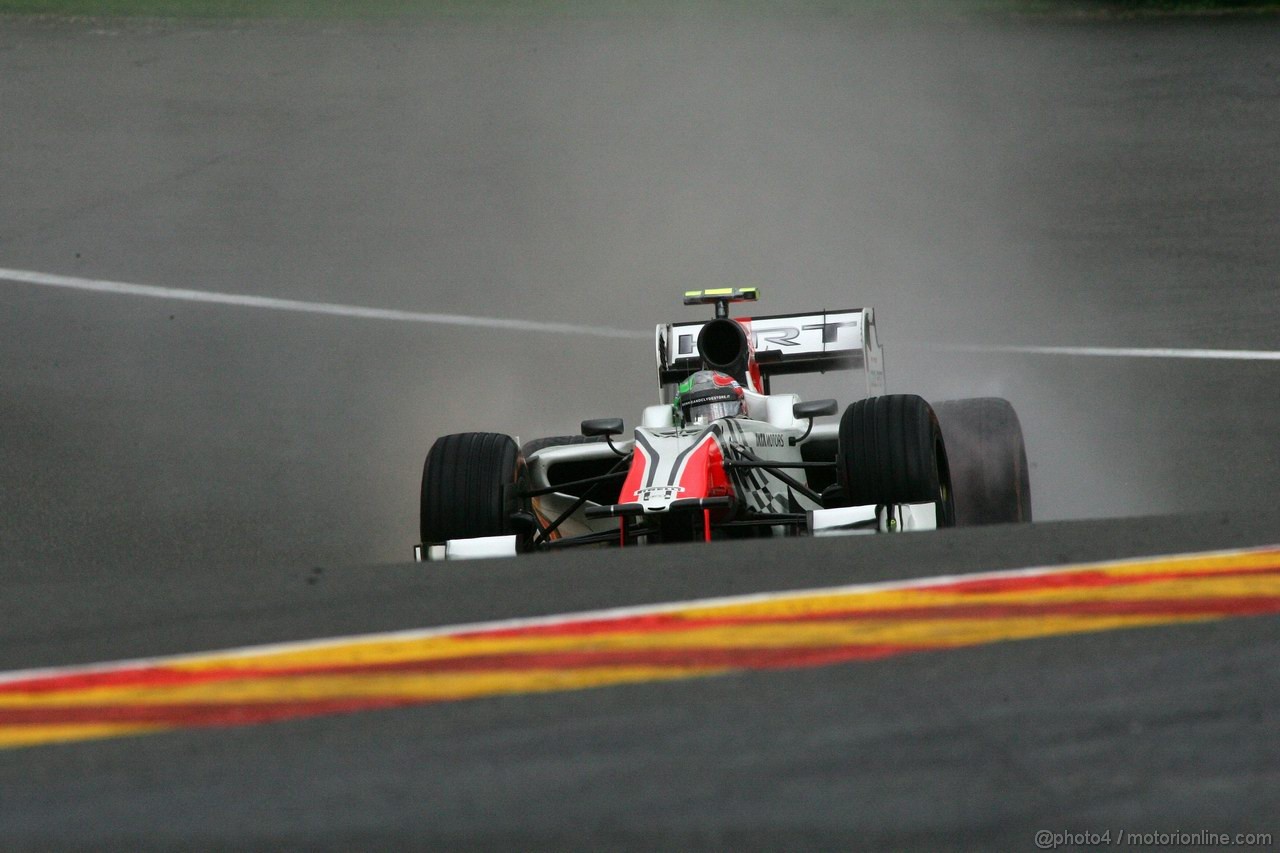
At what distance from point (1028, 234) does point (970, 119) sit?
2.79 metres

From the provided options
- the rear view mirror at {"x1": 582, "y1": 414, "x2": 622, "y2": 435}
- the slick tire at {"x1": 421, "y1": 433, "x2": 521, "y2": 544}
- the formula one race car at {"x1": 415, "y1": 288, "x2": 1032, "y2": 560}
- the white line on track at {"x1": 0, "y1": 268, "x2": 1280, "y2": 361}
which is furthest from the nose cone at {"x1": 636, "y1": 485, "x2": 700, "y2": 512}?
the white line on track at {"x1": 0, "y1": 268, "x2": 1280, "y2": 361}

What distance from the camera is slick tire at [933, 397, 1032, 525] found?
8344 millimetres

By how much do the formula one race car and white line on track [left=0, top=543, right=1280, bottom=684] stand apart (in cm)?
180

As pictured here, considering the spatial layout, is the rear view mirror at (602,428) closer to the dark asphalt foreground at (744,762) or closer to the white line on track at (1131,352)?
the dark asphalt foreground at (744,762)

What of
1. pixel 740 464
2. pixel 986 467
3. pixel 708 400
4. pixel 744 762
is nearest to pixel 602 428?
pixel 708 400

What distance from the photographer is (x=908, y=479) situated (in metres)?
7.24

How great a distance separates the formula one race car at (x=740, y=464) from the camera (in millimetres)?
7273

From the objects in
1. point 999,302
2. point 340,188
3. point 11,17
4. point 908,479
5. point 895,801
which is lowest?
point 895,801

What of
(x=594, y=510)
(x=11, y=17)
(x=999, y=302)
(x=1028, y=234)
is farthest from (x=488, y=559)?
(x=11, y=17)

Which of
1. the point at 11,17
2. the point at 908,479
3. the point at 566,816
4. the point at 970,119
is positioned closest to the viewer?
the point at 566,816

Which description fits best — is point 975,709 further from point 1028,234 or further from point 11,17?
point 11,17

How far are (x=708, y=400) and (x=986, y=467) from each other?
1443 mm

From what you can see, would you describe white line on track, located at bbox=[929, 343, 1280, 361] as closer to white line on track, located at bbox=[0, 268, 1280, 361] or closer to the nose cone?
white line on track, located at bbox=[0, 268, 1280, 361]

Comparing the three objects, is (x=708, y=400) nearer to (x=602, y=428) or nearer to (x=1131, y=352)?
(x=602, y=428)
